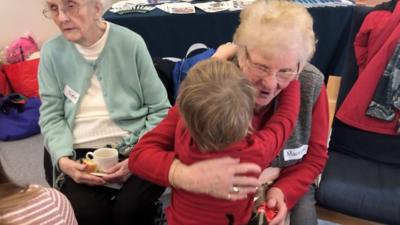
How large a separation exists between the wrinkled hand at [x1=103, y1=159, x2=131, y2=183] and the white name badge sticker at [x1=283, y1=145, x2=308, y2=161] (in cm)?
59

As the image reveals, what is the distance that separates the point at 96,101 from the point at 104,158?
0.29 meters

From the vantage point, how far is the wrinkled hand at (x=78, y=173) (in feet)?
4.72

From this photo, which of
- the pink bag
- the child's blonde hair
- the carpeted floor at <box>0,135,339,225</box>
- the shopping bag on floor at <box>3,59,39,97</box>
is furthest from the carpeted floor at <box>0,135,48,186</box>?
the child's blonde hair

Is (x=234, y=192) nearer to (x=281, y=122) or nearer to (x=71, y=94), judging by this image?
(x=281, y=122)

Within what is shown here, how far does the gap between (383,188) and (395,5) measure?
83 centimetres

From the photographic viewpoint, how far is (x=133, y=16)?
2.78 meters

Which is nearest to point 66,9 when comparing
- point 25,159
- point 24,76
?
point 25,159

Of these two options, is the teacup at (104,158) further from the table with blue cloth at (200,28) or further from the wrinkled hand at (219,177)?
the table with blue cloth at (200,28)

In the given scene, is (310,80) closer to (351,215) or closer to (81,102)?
(351,215)

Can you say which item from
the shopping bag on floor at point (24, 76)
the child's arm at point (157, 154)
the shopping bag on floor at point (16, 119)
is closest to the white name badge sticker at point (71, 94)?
the child's arm at point (157, 154)

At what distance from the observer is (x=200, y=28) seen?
113 inches

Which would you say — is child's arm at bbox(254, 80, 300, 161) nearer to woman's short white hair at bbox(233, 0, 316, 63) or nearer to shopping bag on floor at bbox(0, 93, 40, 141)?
woman's short white hair at bbox(233, 0, 316, 63)

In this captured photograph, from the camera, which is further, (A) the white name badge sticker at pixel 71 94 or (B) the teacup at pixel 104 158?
(A) the white name badge sticker at pixel 71 94

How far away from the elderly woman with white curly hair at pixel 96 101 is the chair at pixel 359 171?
2.36 feet
